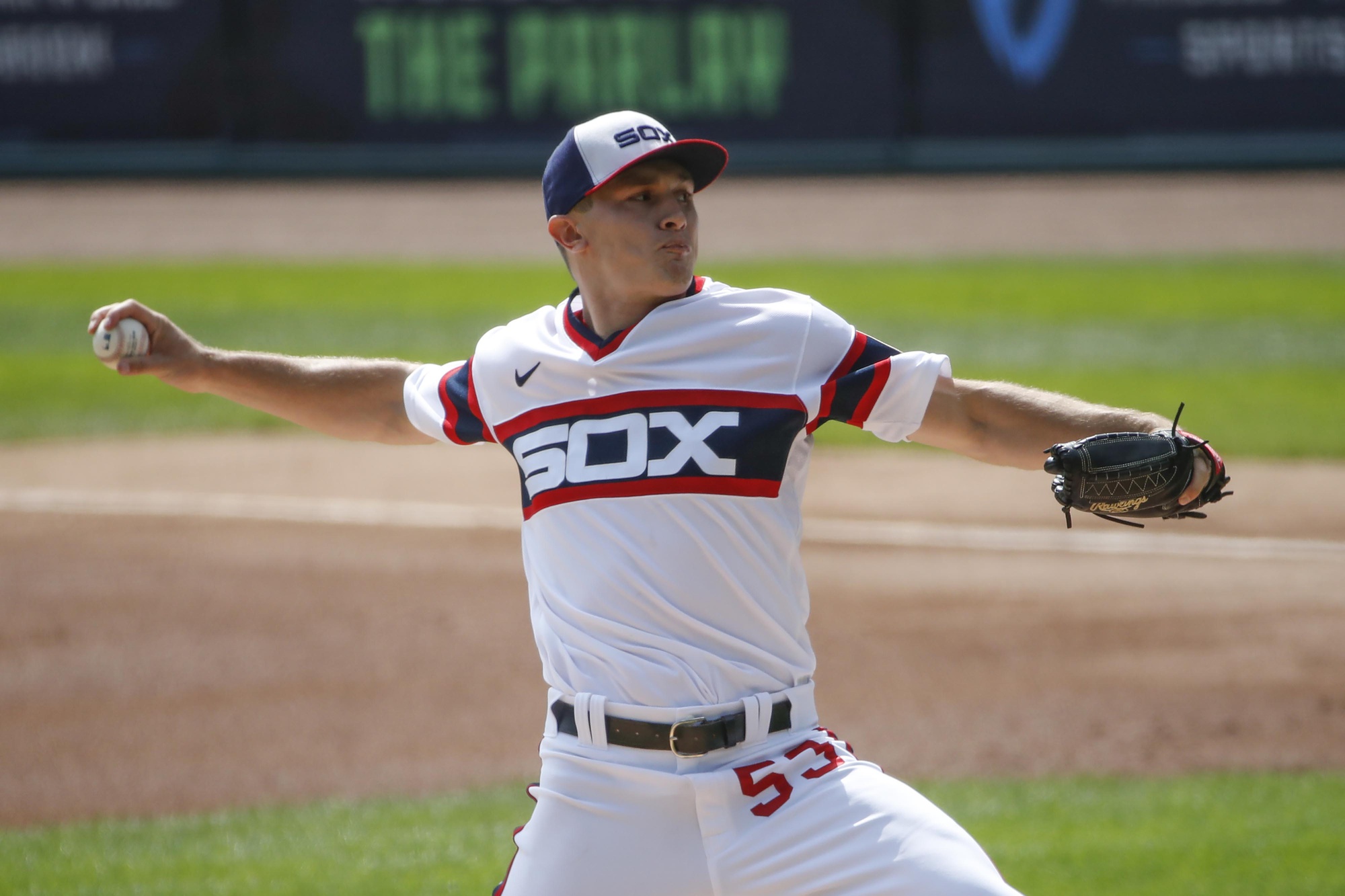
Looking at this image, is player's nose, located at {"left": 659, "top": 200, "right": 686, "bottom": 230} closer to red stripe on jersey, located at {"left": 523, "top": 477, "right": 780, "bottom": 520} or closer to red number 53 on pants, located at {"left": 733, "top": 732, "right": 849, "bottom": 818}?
red stripe on jersey, located at {"left": 523, "top": 477, "right": 780, "bottom": 520}

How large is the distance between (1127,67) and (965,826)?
16.4 m

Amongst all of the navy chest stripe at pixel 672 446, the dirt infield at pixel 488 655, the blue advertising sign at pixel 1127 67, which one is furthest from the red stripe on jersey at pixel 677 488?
the blue advertising sign at pixel 1127 67

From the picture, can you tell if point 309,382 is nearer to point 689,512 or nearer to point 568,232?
point 568,232

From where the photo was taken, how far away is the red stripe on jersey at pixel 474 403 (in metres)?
2.91

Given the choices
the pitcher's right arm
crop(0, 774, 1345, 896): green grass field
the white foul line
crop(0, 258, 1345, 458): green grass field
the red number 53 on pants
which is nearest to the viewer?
the red number 53 on pants

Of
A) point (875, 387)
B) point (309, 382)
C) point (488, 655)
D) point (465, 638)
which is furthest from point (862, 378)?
point (465, 638)

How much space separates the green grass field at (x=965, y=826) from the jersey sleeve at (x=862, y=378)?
1908mm

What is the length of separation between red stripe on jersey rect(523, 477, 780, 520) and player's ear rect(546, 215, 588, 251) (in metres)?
0.47

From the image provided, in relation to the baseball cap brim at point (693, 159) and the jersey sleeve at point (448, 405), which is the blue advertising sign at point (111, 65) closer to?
the jersey sleeve at point (448, 405)

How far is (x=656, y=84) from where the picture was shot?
19.8 meters

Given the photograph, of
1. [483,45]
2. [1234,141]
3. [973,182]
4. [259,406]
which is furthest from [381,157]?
[259,406]

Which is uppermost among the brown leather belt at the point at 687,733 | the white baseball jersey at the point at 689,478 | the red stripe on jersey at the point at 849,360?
the red stripe on jersey at the point at 849,360

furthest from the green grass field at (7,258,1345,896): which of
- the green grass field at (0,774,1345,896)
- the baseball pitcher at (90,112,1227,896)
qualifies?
the baseball pitcher at (90,112,1227,896)

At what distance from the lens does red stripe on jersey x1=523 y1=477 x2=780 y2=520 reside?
2586 millimetres
